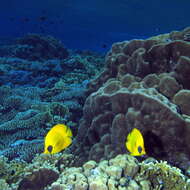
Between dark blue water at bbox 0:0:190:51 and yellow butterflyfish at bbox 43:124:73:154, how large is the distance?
131 ft

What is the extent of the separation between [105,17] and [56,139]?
65.8 meters

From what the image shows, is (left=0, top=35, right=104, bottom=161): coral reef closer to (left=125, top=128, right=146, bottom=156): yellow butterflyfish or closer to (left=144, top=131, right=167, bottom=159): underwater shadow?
(left=144, top=131, right=167, bottom=159): underwater shadow

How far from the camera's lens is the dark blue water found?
51350 mm

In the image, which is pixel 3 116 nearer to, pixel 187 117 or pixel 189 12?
pixel 187 117

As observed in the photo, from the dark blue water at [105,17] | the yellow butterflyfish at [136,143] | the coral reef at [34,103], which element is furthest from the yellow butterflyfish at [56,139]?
the dark blue water at [105,17]

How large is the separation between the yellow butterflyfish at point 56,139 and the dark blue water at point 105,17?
1571 inches

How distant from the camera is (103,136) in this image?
4.84 m

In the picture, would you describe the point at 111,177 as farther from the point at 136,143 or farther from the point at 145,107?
the point at 145,107

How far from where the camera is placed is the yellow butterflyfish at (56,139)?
3.10 m

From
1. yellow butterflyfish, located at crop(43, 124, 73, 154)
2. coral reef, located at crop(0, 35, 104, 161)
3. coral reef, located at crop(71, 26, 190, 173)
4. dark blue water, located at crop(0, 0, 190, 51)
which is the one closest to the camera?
yellow butterflyfish, located at crop(43, 124, 73, 154)

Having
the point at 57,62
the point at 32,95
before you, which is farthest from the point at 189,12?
the point at 32,95

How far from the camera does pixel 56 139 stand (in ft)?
10.3

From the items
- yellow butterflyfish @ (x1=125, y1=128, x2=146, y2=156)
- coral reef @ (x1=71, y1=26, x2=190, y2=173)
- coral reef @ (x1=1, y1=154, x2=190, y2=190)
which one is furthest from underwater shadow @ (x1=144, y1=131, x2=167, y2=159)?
yellow butterflyfish @ (x1=125, y1=128, x2=146, y2=156)

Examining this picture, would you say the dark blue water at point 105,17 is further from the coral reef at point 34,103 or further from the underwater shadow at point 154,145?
the underwater shadow at point 154,145
